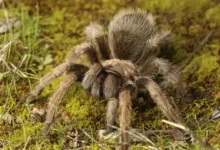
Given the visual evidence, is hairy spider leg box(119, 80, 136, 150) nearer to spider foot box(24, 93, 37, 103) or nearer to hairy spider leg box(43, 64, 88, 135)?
hairy spider leg box(43, 64, 88, 135)

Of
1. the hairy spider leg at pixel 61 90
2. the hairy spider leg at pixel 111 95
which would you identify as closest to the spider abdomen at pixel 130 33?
the hairy spider leg at pixel 111 95

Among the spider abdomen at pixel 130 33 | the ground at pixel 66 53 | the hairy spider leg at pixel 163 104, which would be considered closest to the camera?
the hairy spider leg at pixel 163 104

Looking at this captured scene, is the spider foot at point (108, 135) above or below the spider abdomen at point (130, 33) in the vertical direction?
below

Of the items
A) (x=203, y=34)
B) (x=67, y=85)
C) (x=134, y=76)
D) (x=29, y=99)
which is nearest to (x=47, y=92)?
(x=29, y=99)

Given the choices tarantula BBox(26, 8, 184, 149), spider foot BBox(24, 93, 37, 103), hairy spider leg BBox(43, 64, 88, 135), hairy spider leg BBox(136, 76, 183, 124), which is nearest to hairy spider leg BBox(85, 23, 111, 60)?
tarantula BBox(26, 8, 184, 149)

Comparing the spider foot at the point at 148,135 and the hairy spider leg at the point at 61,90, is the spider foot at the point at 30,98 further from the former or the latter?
the spider foot at the point at 148,135

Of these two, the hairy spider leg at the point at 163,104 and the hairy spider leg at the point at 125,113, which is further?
the hairy spider leg at the point at 163,104
